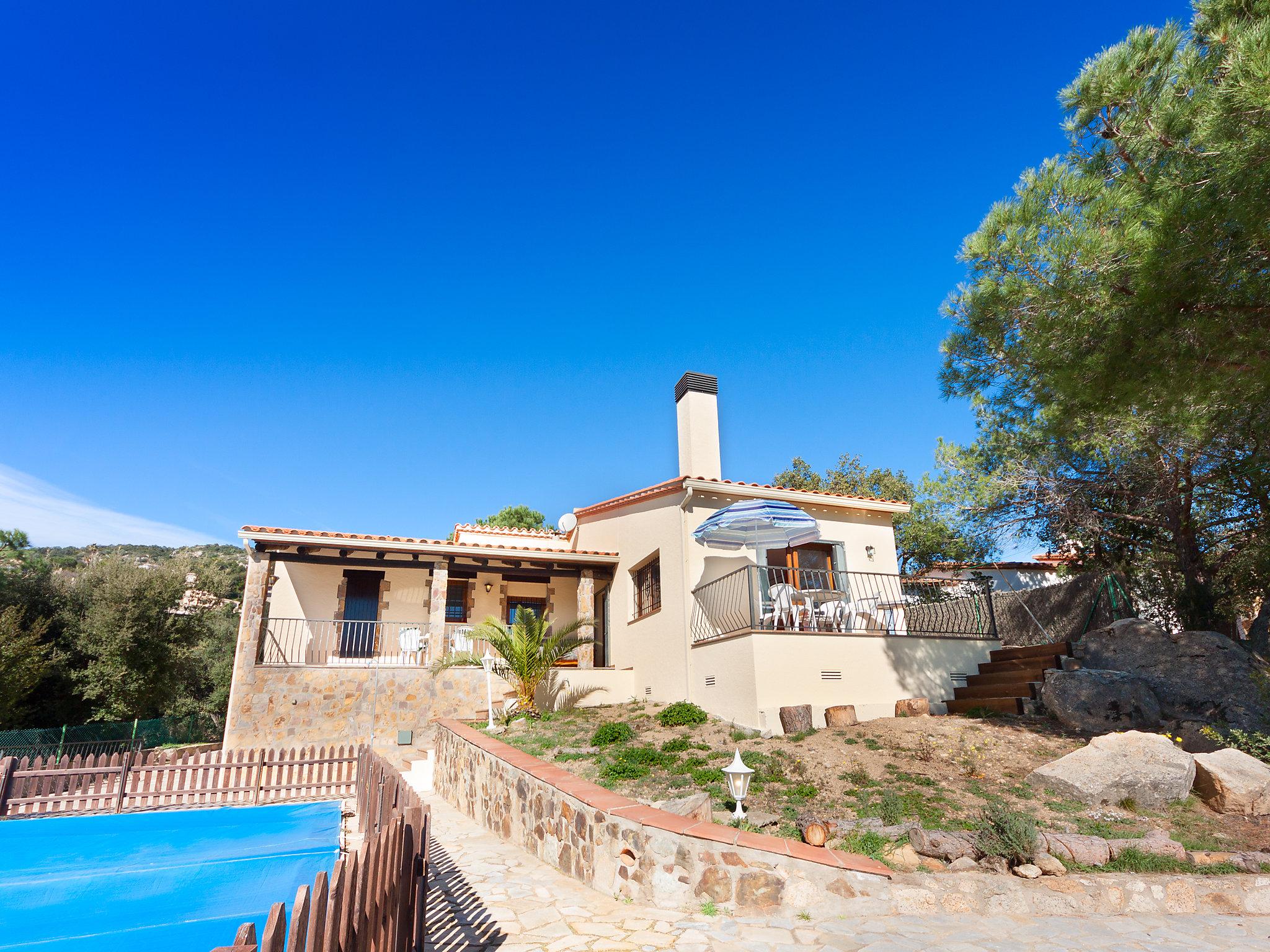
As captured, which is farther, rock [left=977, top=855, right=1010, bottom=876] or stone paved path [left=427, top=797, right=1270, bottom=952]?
rock [left=977, top=855, right=1010, bottom=876]

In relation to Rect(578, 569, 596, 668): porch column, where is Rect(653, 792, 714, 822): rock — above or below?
below

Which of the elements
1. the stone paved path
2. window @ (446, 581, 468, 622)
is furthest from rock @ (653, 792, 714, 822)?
window @ (446, 581, 468, 622)

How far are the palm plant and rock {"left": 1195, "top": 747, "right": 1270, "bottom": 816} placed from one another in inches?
393

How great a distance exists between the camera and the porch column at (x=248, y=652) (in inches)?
515

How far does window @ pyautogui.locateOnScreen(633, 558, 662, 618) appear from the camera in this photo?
47.0 ft

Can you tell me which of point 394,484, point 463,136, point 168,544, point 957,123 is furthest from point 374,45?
point 168,544

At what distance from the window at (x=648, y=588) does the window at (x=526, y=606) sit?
365cm

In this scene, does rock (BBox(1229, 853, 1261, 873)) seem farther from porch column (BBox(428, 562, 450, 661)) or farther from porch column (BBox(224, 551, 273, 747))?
porch column (BBox(224, 551, 273, 747))

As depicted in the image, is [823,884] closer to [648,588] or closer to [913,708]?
[913,708]

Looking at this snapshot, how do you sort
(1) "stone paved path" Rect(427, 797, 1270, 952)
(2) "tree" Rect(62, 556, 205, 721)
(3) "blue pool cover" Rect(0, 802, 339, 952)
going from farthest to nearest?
(2) "tree" Rect(62, 556, 205, 721) < (3) "blue pool cover" Rect(0, 802, 339, 952) < (1) "stone paved path" Rect(427, 797, 1270, 952)

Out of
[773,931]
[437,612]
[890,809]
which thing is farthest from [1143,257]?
[437,612]

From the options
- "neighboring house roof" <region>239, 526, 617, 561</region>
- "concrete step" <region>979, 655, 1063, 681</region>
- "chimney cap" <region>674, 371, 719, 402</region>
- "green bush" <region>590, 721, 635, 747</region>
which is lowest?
"green bush" <region>590, 721, 635, 747</region>

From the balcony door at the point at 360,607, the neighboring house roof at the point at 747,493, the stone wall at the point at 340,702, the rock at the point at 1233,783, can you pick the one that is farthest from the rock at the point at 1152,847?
the balcony door at the point at 360,607

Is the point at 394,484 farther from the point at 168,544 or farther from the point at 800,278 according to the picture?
the point at 168,544
